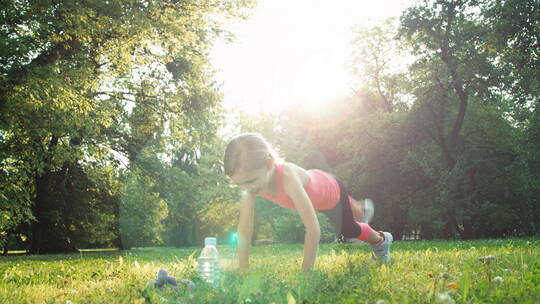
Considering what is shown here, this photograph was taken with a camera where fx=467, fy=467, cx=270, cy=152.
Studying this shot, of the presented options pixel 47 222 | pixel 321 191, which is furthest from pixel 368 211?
pixel 47 222

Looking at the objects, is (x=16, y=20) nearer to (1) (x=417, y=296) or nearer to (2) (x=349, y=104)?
(1) (x=417, y=296)

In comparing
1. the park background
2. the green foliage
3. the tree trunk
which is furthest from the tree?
the tree trunk

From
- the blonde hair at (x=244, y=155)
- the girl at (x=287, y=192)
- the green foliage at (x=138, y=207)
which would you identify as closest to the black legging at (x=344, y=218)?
the girl at (x=287, y=192)

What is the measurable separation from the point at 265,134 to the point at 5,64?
2223 cm

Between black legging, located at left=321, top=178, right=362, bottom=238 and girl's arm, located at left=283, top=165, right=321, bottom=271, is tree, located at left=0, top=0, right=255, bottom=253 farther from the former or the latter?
girl's arm, located at left=283, top=165, right=321, bottom=271

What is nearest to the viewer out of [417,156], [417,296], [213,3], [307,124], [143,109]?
[417,296]

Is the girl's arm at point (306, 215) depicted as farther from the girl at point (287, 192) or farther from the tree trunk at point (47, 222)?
the tree trunk at point (47, 222)

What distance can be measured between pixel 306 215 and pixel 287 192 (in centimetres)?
31

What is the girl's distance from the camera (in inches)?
171

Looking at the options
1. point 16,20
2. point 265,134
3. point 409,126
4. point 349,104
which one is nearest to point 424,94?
point 409,126

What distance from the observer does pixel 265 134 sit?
3350 cm

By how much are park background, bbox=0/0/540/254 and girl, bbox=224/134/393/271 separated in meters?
7.95

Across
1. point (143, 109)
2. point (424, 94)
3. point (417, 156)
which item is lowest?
point (417, 156)

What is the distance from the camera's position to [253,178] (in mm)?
4367
